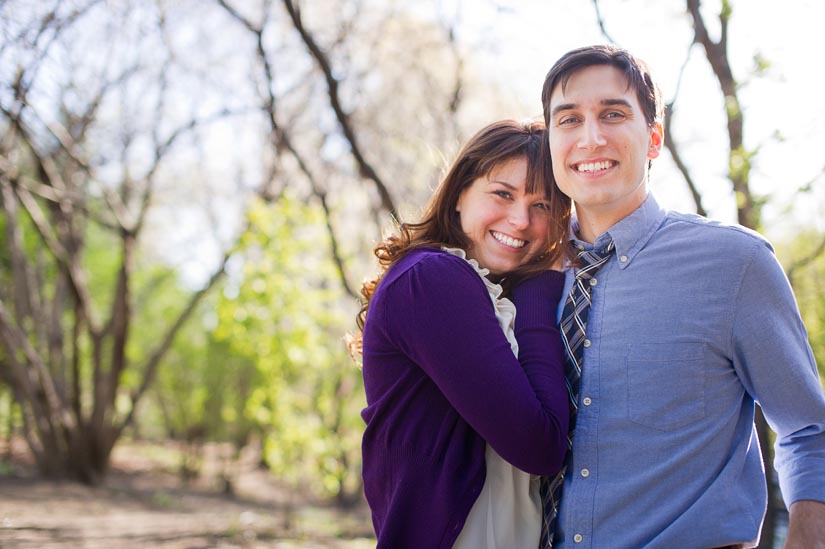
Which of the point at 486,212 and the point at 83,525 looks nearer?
the point at 486,212

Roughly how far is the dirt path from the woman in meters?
5.36

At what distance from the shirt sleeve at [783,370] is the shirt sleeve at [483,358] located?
0.48m

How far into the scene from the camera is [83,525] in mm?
7375

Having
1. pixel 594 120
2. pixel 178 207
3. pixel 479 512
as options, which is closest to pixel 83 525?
pixel 479 512

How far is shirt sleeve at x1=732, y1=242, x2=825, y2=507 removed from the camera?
1.81 m

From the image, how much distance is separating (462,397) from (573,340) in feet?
1.30

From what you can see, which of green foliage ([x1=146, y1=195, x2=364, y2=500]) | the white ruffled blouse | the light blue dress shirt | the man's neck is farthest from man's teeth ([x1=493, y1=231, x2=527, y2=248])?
green foliage ([x1=146, y1=195, x2=364, y2=500])

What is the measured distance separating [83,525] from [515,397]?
6.77 m

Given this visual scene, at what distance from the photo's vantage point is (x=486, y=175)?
95.7 inches

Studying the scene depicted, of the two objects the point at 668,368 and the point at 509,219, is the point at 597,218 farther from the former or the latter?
the point at 668,368

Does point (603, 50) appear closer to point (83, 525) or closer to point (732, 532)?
point (732, 532)

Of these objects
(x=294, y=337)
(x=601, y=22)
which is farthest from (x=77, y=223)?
(x=601, y=22)

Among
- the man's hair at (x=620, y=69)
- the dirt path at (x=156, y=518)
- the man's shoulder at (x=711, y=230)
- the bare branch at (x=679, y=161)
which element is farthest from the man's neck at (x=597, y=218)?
the dirt path at (x=156, y=518)

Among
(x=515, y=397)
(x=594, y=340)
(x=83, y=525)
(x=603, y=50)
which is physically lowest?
(x=83, y=525)
